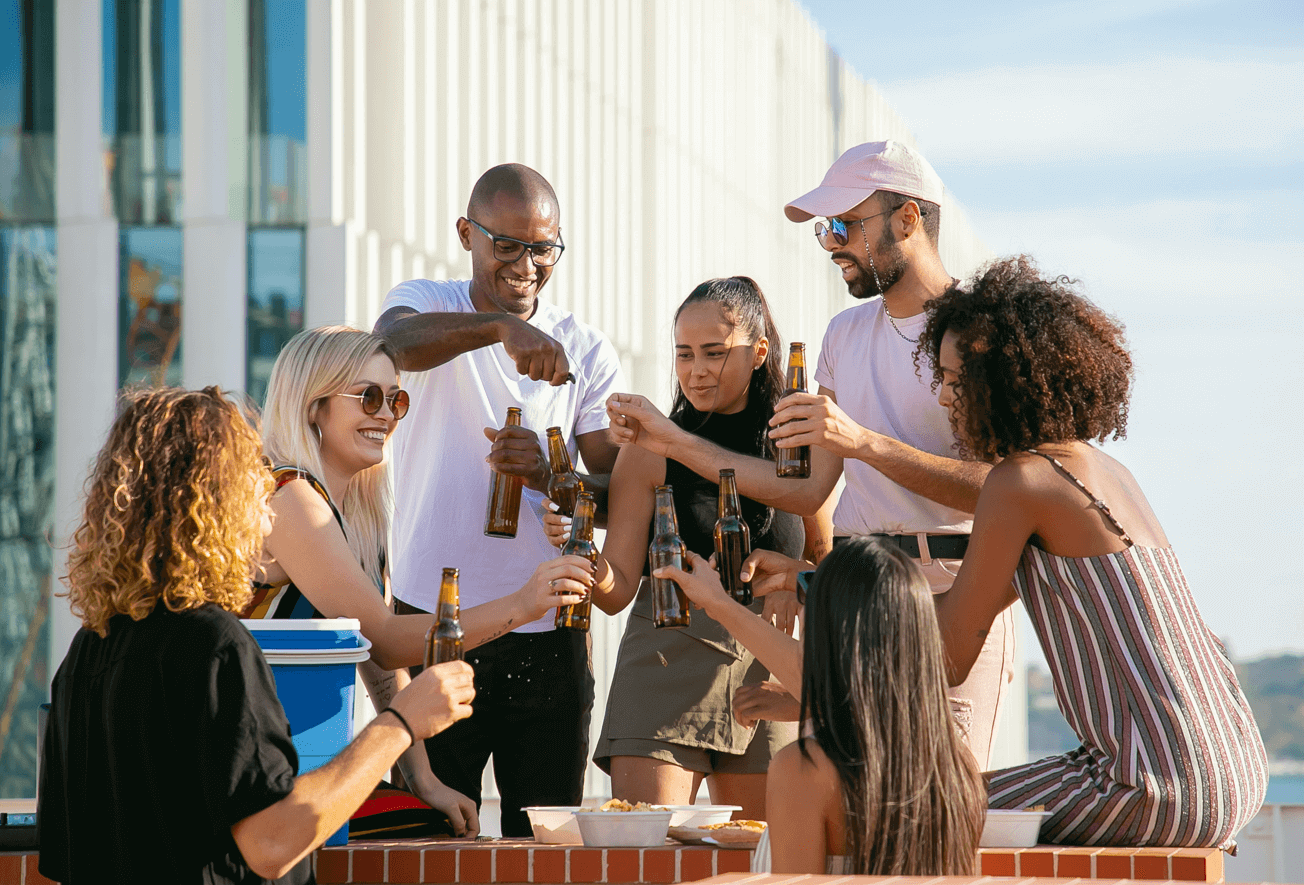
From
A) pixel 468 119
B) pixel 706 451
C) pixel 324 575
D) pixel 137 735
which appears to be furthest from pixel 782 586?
pixel 468 119

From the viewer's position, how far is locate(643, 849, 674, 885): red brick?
279 cm

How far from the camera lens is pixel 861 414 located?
12.8 feet

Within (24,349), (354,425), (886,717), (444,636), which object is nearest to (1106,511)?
(886,717)

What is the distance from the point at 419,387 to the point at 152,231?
10.4 metres

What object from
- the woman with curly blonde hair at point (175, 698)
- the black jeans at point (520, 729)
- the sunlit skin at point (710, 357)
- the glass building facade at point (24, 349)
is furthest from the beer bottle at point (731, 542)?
the glass building facade at point (24, 349)

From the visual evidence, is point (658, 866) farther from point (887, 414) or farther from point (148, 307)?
point (148, 307)

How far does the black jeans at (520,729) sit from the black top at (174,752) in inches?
69.5

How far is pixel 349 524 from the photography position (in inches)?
142

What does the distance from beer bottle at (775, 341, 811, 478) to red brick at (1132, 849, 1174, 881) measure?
4.57 feet

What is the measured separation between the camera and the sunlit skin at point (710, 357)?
3.99 metres

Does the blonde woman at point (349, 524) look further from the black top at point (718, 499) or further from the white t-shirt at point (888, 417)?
the white t-shirt at point (888, 417)

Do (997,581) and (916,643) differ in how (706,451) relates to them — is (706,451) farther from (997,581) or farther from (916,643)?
(916,643)

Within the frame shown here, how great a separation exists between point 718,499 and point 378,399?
3.06 feet

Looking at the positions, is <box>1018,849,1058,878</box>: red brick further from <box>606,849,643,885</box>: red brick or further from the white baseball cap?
the white baseball cap
